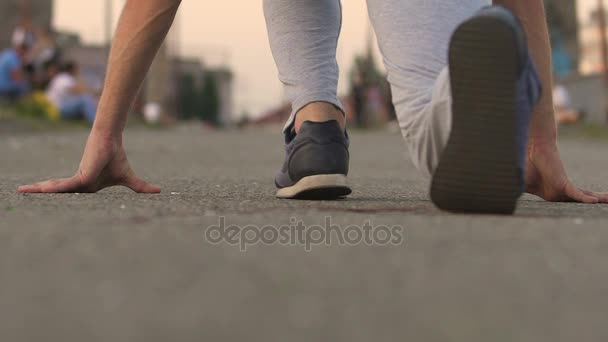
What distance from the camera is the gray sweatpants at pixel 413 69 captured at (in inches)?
71.5

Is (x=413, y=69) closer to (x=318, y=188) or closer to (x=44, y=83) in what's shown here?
(x=318, y=188)

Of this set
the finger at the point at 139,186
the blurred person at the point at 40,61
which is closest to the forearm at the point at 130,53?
the finger at the point at 139,186

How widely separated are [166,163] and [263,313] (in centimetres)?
420

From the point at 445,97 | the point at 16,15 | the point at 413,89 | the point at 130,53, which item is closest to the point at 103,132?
the point at 130,53

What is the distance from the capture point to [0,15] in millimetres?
33625

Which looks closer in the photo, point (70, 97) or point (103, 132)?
point (103, 132)

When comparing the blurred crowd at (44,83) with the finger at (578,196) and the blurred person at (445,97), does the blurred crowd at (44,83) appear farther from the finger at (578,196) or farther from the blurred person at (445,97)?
the finger at (578,196)

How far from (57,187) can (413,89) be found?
3.05ft

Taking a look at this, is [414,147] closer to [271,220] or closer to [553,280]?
[271,220]

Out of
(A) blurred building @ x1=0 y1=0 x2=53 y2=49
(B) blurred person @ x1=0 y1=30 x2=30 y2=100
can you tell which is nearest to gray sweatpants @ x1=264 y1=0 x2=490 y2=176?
(B) blurred person @ x1=0 y1=30 x2=30 y2=100

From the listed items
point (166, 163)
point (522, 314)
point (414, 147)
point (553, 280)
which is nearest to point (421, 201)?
point (414, 147)

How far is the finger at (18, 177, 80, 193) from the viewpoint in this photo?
2.29m

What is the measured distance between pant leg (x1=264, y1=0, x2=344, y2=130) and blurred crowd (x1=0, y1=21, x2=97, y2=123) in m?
9.72

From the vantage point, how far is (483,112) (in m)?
1.60
